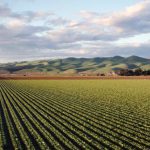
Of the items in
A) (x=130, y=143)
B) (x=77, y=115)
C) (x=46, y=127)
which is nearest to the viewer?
(x=130, y=143)

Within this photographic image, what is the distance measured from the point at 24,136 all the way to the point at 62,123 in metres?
4.24

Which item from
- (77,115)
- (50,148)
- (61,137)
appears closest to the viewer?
(50,148)

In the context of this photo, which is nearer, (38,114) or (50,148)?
(50,148)

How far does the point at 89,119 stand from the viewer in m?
20.8

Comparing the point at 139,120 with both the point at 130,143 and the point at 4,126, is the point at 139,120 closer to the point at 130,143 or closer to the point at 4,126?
the point at 130,143

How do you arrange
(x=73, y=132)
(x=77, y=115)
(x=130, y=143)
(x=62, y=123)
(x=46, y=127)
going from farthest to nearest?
(x=77, y=115)
(x=62, y=123)
(x=46, y=127)
(x=73, y=132)
(x=130, y=143)

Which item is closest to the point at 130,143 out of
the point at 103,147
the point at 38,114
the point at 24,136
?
the point at 103,147

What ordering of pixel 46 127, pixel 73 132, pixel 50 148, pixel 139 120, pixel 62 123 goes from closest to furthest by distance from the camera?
pixel 50 148 < pixel 73 132 < pixel 46 127 < pixel 62 123 < pixel 139 120

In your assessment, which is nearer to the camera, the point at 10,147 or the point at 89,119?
the point at 10,147

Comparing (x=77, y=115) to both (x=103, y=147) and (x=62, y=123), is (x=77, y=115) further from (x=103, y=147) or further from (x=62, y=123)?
(x=103, y=147)

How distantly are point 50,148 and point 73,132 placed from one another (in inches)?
136

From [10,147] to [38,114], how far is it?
9.50m

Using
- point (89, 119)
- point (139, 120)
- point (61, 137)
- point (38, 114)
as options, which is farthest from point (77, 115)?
point (61, 137)

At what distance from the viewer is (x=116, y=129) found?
672 inches
